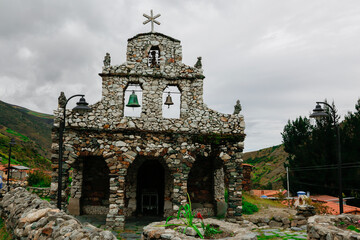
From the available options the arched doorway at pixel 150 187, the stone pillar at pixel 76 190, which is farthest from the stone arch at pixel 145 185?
the stone pillar at pixel 76 190

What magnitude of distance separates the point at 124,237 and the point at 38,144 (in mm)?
71842

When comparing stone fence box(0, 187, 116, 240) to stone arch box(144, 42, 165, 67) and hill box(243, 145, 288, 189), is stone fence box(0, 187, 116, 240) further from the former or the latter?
hill box(243, 145, 288, 189)

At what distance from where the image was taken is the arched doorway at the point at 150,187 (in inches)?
580

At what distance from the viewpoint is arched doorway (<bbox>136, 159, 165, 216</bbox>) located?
580 inches

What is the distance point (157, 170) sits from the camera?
1500cm

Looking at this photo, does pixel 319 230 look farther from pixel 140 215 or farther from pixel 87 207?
pixel 87 207

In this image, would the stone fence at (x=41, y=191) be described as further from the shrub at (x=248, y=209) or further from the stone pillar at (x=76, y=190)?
the shrub at (x=248, y=209)

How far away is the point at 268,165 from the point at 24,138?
59706 millimetres

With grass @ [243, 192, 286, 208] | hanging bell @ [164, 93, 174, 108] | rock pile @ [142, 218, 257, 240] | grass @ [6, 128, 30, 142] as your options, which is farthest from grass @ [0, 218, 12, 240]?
grass @ [6, 128, 30, 142]

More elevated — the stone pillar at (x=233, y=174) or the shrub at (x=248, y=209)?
A: the stone pillar at (x=233, y=174)

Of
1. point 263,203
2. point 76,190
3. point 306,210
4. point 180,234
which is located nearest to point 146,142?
point 76,190

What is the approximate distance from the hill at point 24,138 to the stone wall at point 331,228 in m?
55.5

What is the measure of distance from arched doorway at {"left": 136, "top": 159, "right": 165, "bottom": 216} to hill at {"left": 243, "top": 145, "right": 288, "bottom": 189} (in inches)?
1181

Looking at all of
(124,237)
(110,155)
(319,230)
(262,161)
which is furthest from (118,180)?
(262,161)
